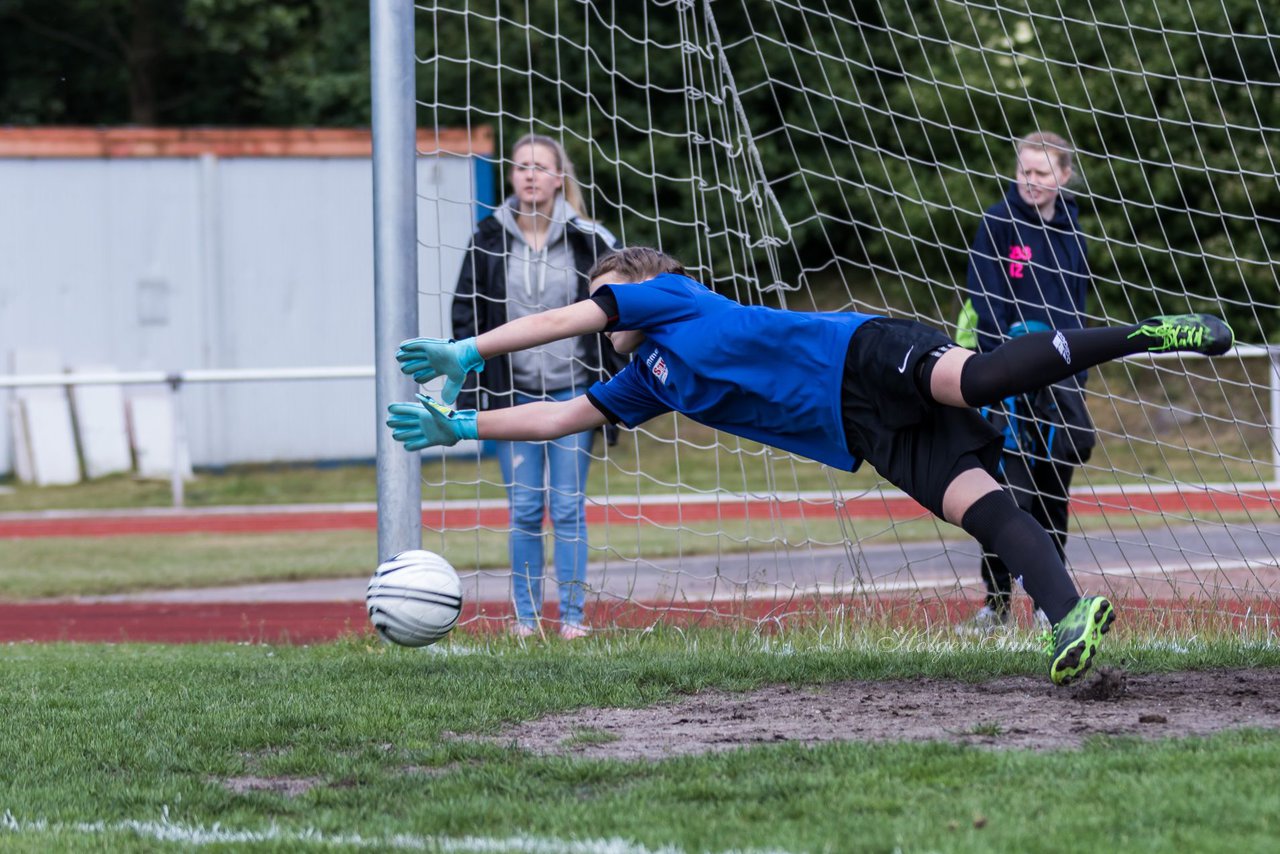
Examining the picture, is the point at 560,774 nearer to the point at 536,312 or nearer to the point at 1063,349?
the point at 1063,349

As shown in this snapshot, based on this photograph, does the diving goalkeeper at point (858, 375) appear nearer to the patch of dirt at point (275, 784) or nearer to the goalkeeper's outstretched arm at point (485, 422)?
the goalkeeper's outstretched arm at point (485, 422)

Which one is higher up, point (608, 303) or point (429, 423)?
point (608, 303)

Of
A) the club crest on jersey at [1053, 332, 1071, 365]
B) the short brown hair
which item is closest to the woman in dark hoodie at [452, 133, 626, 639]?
the short brown hair

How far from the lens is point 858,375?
4.71 metres

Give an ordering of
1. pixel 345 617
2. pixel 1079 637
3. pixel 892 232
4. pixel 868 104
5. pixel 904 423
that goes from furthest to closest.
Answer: pixel 868 104 → pixel 345 617 → pixel 892 232 → pixel 904 423 → pixel 1079 637

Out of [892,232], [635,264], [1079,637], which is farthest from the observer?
[892,232]

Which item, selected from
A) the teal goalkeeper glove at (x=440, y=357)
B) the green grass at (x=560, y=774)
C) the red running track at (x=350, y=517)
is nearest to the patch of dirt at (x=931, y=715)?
the green grass at (x=560, y=774)

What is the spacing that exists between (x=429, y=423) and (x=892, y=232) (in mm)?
3051

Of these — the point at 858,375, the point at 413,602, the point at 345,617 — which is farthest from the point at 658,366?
the point at 345,617

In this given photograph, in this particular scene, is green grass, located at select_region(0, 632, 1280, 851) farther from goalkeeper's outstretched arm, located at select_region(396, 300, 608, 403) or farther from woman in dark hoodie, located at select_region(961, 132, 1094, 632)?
woman in dark hoodie, located at select_region(961, 132, 1094, 632)

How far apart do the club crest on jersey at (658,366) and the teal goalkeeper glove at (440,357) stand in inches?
21.5

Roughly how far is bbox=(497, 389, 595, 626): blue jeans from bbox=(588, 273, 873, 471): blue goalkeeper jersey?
1.84m

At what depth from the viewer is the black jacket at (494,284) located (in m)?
6.80

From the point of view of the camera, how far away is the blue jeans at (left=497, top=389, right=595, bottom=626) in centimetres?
673
